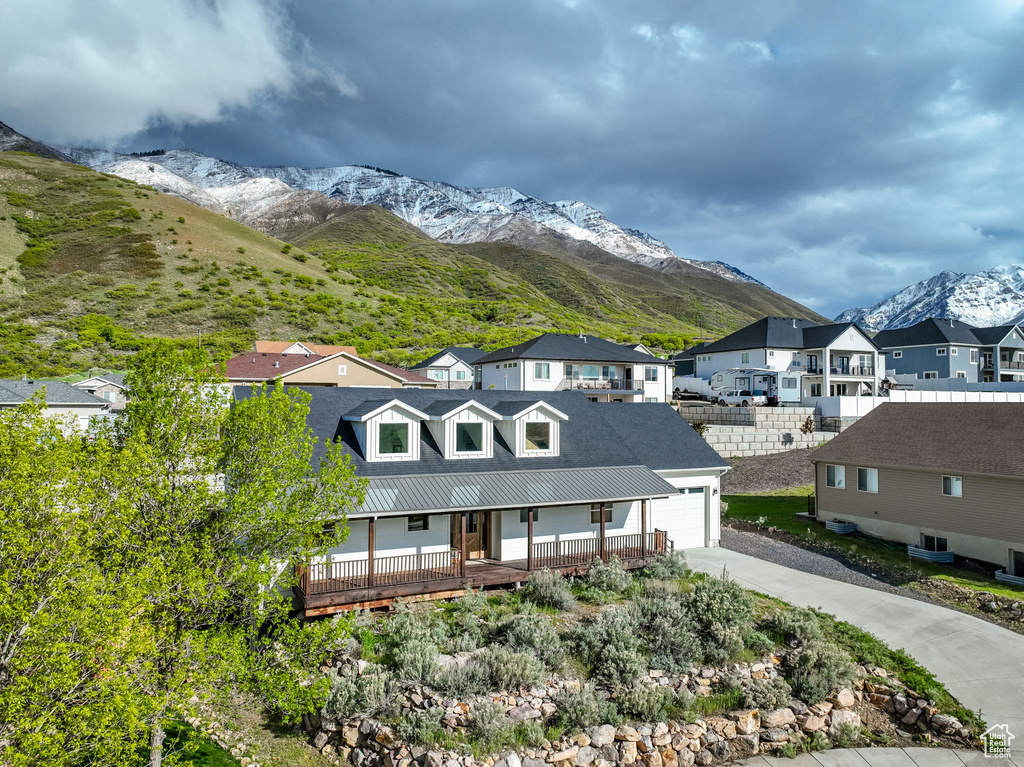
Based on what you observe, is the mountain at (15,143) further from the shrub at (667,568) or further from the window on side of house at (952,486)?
the window on side of house at (952,486)

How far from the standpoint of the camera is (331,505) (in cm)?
1198

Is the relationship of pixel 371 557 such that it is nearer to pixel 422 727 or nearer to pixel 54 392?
pixel 422 727

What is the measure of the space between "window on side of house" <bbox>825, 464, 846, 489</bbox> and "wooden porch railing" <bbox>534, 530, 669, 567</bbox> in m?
11.1

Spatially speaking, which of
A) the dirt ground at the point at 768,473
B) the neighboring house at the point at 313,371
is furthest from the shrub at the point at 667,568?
the neighboring house at the point at 313,371

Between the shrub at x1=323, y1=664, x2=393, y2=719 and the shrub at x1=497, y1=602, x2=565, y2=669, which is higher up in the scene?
the shrub at x1=497, y1=602, x2=565, y2=669

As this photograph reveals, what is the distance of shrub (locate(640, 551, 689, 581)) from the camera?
1916 centimetres

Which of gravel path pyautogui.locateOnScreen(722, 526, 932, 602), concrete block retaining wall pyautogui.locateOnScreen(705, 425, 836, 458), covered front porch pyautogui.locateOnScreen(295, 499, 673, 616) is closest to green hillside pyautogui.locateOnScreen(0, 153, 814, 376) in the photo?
covered front porch pyautogui.locateOnScreen(295, 499, 673, 616)

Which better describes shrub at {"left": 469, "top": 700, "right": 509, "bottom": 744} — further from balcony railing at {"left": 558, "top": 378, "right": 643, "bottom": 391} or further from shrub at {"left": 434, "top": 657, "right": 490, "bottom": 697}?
balcony railing at {"left": 558, "top": 378, "right": 643, "bottom": 391}

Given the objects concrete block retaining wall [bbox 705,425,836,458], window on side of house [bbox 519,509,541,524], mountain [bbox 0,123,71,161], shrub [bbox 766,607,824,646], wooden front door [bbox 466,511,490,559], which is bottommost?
shrub [bbox 766,607,824,646]

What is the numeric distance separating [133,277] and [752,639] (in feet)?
290

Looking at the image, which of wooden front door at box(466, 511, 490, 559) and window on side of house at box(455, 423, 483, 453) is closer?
wooden front door at box(466, 511, 490, 559)

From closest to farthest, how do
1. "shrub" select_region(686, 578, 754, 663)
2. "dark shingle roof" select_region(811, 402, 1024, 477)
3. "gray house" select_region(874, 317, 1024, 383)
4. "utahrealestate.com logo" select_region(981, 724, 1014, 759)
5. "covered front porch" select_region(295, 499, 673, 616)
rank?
"utahrealestate.com logo" select_region(981, 724, 1014, 759), "shrub" select_region(686, 578, 754, 663), "covered front porch" select_region(295, 499, 673, 616), "dark shingle roof" select_region(811, 402, 1024, 477), "gray house" select_region(874, 317, 1024, 383)

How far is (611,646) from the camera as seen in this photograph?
14.1 meters

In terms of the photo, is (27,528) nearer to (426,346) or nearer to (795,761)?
(795,761)
